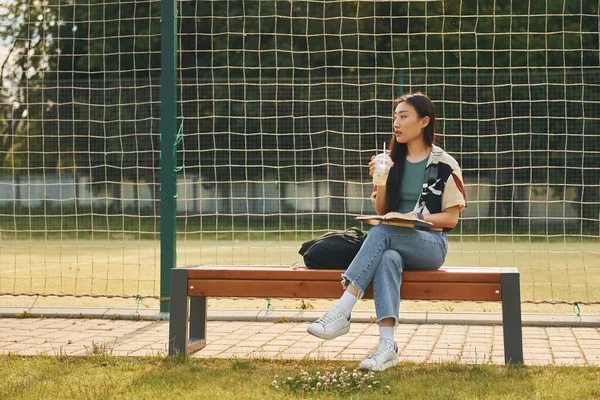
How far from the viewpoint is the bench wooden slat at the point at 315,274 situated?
189 inches

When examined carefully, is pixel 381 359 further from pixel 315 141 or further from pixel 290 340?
pixel 315 141

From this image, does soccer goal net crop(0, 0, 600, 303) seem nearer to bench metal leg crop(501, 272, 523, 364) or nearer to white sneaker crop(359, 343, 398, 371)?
bench metal leg crop(501, 272, 523, 364)

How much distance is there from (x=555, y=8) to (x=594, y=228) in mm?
3369

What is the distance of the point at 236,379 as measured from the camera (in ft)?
15.0

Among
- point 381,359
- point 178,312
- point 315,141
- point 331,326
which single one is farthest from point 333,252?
point 315,141

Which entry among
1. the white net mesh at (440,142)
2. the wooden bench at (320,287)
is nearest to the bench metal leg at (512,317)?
the wooden bench at (320,287)

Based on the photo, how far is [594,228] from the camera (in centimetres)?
1463

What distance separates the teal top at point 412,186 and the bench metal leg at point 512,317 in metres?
0.62

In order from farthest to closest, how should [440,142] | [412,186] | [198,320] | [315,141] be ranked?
[315,141] < [440,142] < [198,320] < [412,186]

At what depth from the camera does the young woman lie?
15.4ft

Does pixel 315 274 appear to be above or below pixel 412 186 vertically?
below

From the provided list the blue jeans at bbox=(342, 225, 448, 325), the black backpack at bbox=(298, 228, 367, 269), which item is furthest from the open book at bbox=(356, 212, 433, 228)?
the black backpack at bbox=(298, 228, 367, 269)

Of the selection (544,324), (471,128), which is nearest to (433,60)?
(471,128)

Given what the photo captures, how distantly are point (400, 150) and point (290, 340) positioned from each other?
149 centimetres
